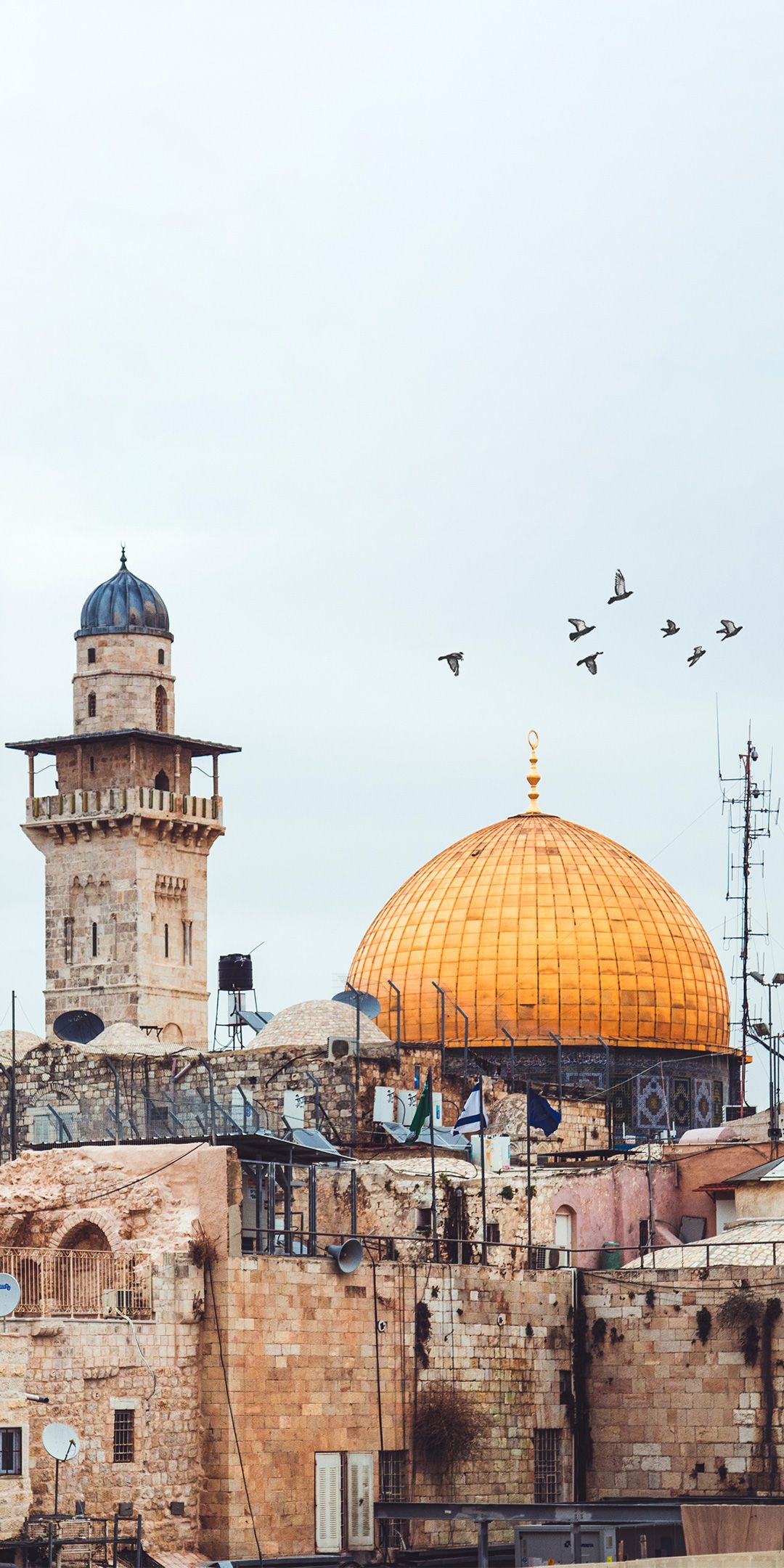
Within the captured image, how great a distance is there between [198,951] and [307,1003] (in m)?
8.24

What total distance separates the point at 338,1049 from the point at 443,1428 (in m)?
10.9

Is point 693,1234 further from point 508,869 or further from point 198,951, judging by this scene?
point 198,951

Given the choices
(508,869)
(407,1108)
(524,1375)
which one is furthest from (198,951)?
(524,1375)

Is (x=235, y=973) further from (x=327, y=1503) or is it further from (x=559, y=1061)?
(x=327, y=1503)

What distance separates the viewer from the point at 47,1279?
37.6 metres

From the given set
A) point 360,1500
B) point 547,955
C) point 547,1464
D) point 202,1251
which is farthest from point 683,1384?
point 547,955

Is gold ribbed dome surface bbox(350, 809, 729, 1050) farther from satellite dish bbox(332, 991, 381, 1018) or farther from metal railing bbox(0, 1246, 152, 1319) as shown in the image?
metal railing bbox(0, 1246, 152, 1319)

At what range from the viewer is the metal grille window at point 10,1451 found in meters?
34.7

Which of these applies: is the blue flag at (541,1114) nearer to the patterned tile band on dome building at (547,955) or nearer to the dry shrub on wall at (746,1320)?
the dry shrub on wall at (746,1320)

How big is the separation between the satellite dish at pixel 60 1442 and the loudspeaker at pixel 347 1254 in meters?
5.17

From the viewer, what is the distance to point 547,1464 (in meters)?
41.7

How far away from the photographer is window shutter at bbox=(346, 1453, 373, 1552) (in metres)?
38.5

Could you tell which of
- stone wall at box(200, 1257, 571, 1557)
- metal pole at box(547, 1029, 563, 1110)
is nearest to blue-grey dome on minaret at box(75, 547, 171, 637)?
metal pole at box(547, 1029, 563, 1110)

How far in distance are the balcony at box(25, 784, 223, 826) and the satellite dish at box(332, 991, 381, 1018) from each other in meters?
6.15
